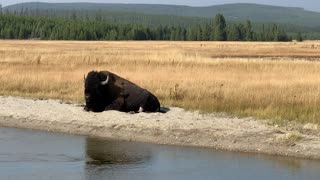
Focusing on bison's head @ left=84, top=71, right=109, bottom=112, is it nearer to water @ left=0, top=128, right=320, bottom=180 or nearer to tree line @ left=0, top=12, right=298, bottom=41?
water @ left=0, top=128, right=320, bottom=180

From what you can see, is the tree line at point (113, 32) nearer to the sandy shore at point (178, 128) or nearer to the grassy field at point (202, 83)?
the grassy field at point (202, 83)

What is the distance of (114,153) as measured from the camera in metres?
14.2

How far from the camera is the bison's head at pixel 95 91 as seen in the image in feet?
64.5

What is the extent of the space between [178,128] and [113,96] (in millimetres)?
3551

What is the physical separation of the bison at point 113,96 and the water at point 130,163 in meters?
3.87

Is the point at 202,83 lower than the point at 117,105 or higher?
lower

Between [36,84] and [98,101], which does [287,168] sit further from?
Answer: [36,84]

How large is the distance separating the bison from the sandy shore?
0.42 meters

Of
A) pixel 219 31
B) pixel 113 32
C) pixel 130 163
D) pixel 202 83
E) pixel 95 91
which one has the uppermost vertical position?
pixel 95 91

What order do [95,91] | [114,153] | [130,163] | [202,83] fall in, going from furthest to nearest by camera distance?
1. [202,83]
2. [95,91]
3. [114,153]
4. [130,163]

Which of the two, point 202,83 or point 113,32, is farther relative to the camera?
point 113,32

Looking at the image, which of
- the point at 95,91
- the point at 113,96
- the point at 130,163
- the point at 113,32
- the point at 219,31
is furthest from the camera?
the point at 219,31

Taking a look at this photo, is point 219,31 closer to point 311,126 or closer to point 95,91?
point 95,91

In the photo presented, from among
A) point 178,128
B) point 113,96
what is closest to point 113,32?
point 113,96
